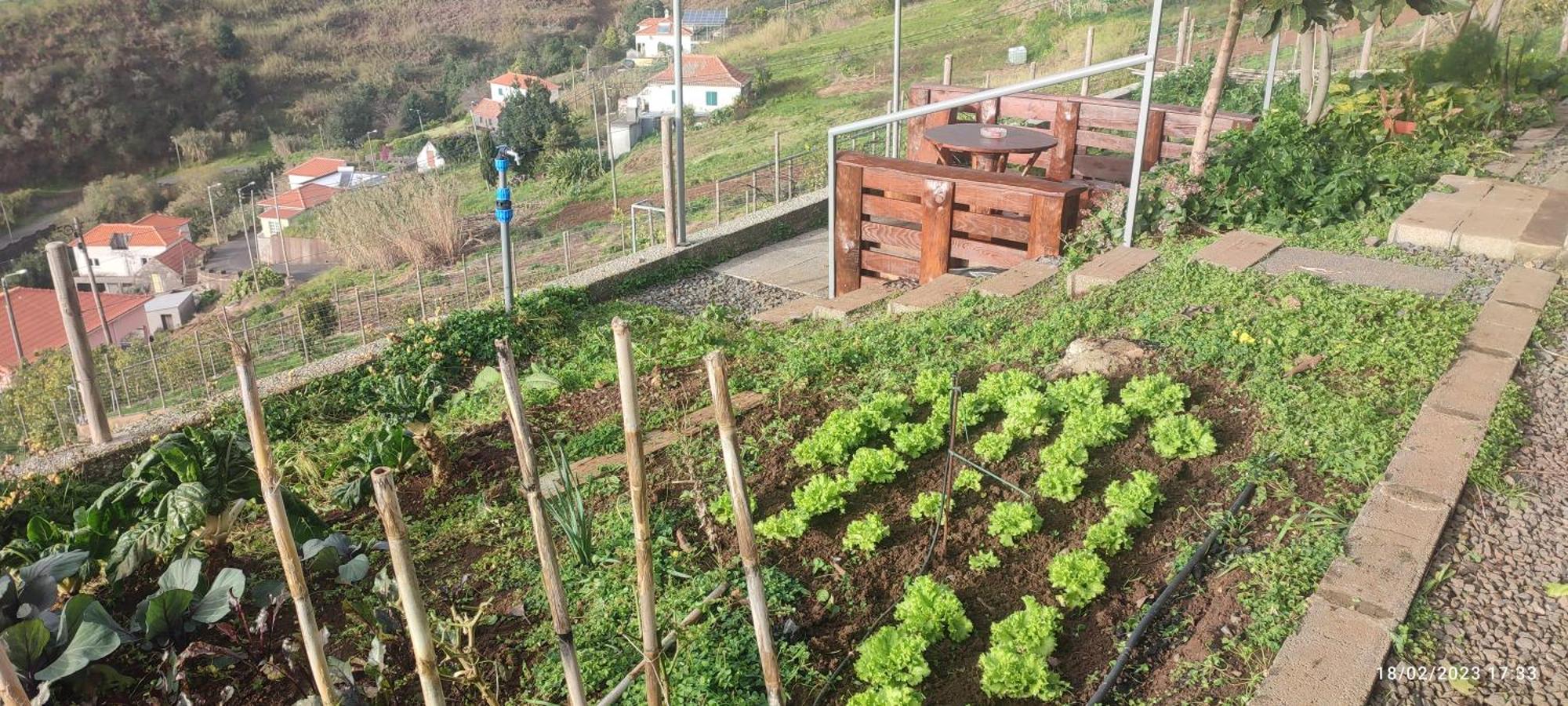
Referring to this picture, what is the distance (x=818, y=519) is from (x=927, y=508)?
15.8 inches

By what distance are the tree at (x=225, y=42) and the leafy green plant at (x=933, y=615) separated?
2819 inches

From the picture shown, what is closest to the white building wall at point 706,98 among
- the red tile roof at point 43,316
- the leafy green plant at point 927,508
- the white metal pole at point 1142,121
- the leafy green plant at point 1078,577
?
the red tile roof at point 43,316

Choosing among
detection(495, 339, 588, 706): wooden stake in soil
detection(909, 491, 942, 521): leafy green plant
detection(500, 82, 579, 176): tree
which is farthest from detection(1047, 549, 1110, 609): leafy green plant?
detection(500, 82, 579, 176): tree

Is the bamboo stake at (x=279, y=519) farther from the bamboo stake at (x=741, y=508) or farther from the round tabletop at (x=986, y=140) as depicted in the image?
the round tabletop at (x=986, y=140)

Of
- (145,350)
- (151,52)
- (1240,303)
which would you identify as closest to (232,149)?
(151,52)

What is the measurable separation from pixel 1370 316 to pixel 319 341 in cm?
1282

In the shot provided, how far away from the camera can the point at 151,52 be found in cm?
5934

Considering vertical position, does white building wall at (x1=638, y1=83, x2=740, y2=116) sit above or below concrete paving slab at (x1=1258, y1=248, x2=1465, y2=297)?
below

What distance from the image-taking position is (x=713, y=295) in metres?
8.09

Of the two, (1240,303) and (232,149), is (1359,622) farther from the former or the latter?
(232,149)

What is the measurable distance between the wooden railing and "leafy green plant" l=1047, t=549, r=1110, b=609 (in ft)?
18.1

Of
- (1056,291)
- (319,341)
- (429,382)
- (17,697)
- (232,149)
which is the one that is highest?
(17,697)

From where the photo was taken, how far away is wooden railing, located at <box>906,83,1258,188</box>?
28.3 feet

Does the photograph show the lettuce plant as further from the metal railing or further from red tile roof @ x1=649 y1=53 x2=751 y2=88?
red tile roof @ x1=649 y1=53 x2=751 y2=88
